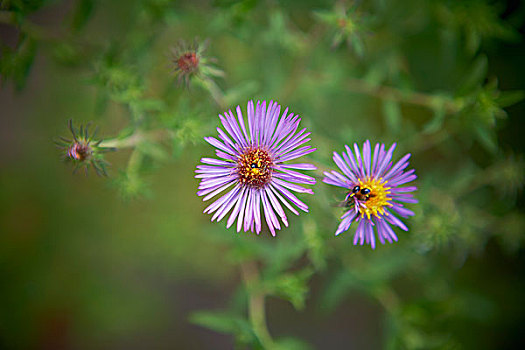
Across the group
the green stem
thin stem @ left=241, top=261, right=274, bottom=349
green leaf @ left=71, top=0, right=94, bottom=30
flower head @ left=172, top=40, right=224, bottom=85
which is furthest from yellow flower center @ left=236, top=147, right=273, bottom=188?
green leaf @ left=71, top=0, right=94, bottom=30

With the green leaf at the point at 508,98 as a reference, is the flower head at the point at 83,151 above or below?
below

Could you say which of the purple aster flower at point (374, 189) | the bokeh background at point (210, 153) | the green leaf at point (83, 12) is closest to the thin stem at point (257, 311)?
the bokeh background at point (210, 153)

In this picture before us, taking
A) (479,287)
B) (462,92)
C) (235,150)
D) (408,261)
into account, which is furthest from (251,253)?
(479,287)

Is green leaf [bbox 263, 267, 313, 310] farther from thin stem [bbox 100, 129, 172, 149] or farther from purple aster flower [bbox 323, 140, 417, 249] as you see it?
thin stem [bbox 100, 129, 172, 149]

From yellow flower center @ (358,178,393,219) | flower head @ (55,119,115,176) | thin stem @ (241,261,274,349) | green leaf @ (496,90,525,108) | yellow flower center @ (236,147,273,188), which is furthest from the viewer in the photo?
thin stem @ (241,261,274,349)

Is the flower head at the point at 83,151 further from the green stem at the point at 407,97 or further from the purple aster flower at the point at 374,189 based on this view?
the green stem at the point at 407,97
